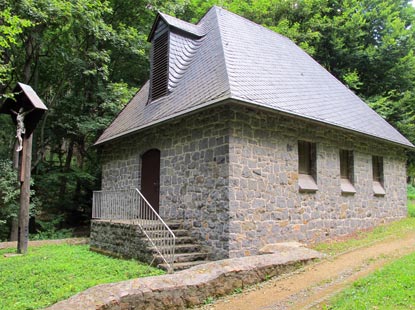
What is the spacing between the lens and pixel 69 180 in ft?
54.0

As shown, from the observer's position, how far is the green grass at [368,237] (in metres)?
8.16

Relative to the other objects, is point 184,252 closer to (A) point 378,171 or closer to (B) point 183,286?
(B) point 183,286

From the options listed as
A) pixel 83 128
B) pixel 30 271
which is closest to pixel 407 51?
pixel 83 128

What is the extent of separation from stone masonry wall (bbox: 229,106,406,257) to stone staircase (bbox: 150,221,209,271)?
809mm

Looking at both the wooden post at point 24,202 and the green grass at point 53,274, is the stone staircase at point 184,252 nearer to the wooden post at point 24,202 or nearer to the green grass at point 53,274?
the green grass at point 53,274

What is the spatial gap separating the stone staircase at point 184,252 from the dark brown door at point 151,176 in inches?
59.1

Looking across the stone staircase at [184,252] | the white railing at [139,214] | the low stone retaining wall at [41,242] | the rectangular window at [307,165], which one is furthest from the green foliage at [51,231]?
the rectangular window at [307,165]

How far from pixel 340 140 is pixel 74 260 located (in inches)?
310

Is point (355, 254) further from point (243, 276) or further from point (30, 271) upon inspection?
point (30, 271)

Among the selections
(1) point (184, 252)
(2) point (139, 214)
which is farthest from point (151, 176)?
(1) point (184, 252)

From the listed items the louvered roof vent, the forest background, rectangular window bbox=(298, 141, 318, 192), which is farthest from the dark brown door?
the forest background

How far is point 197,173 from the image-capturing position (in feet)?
27.0

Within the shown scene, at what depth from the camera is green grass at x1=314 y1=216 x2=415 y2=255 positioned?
8.16 metres

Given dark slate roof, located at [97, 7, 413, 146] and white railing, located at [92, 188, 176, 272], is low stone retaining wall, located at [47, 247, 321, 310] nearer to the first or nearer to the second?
white railing, located at [92, 188, 176, 272]
